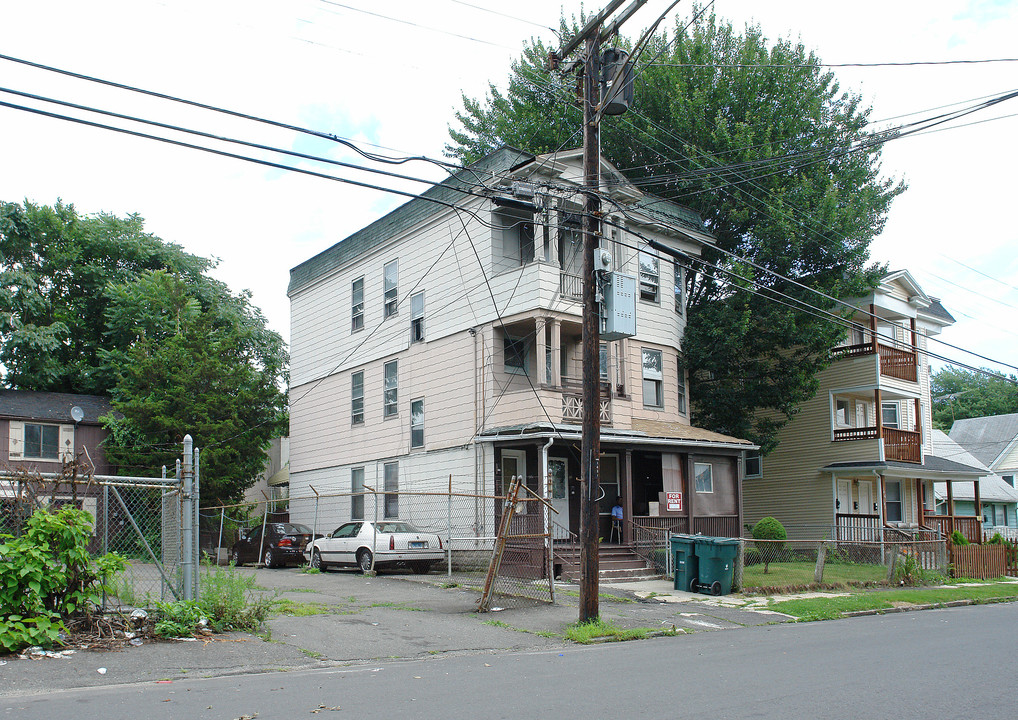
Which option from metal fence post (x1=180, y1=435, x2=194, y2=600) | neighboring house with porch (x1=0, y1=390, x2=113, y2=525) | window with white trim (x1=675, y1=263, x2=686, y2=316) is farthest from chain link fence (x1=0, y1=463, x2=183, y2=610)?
neighboring house with porch (x1=0, y1=390, x2=113, y2=525)

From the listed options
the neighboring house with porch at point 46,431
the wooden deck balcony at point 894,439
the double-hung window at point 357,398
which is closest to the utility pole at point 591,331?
the double-hung window at point 357,398

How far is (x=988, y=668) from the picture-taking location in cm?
934

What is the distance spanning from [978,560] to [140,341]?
31405 millimetres

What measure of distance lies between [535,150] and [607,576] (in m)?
16.5

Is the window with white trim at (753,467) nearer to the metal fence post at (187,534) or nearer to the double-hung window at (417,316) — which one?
the double-hung window at (417,316)

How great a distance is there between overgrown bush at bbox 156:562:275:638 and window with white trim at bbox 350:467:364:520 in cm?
1538

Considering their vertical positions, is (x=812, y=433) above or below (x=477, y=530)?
above

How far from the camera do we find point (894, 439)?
29.7 m

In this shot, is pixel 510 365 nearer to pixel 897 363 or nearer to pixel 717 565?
pixel 717 565

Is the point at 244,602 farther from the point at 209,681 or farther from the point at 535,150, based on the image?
the point at 535,150

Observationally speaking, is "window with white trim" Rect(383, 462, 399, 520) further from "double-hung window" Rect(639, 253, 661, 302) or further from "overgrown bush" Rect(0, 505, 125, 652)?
"overgrown bush" Rect(0, 505, 125, 652)

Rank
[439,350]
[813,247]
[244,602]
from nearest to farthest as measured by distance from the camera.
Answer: [244,602]
[439,350]
[813,247]

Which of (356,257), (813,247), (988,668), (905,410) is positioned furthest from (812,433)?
(988,668)

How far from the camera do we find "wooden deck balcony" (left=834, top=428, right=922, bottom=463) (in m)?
29.5
